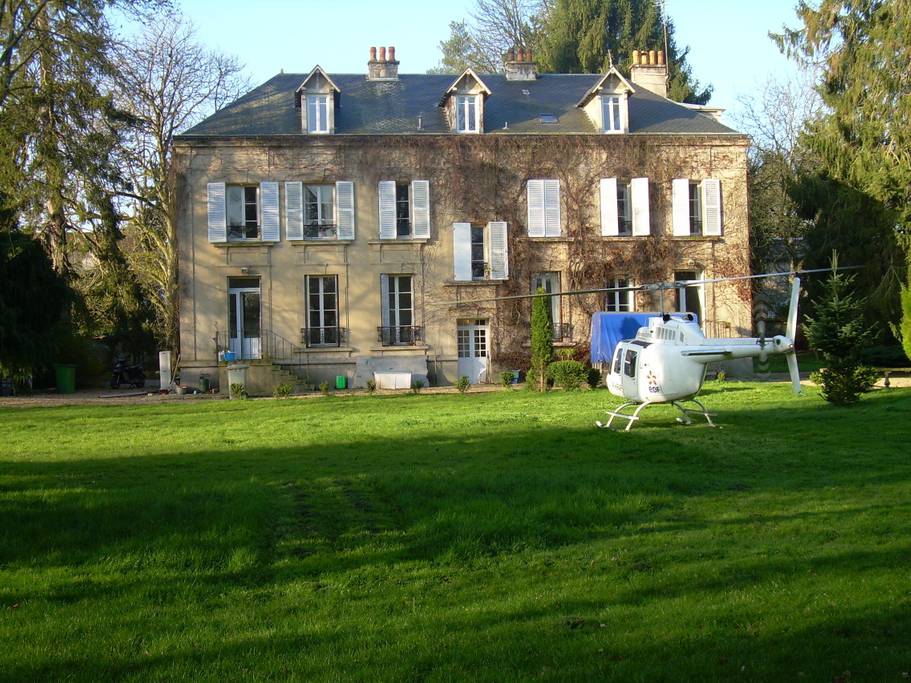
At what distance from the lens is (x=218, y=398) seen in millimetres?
27438

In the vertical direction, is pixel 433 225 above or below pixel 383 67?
below

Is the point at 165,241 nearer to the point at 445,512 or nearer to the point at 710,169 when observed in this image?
the point at 710,169

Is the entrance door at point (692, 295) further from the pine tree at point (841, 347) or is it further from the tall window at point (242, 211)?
the tall window at point (242, 211)

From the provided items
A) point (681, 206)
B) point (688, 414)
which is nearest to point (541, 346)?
point (681, 206)

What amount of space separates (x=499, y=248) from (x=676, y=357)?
14697mm

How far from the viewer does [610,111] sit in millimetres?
31203

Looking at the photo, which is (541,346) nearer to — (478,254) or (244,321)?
(478,254)

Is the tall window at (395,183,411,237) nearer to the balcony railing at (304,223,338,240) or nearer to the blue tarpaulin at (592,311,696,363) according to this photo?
the balcony railing at (304,223,338,240)

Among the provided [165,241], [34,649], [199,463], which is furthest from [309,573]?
[165,241]

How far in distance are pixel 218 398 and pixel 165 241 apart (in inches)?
424

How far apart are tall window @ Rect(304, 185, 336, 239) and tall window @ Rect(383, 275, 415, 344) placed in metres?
2.50

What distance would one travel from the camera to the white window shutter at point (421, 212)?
30.3 metres

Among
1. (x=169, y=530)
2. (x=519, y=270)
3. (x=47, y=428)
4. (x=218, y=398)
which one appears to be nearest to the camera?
(x=169, y=530)

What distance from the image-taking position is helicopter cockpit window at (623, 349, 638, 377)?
56.1ft
